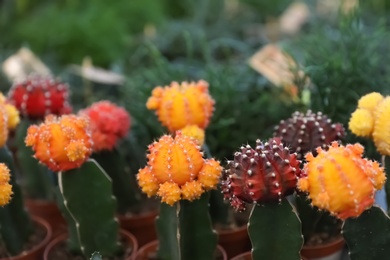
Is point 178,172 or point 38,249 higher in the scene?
point 178,172

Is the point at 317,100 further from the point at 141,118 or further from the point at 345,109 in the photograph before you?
the point at 141,118

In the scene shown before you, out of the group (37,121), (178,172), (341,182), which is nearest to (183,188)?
(178,172)

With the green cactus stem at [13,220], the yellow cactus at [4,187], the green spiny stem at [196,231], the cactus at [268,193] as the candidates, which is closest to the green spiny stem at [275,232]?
the cactus at [268,193]

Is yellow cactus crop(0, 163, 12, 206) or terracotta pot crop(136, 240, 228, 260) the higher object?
yellow cactus crop(0, 163, 12, 206)

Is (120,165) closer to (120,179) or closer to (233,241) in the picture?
(120,179)

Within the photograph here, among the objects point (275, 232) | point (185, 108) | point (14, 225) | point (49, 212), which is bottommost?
point (49, 212)

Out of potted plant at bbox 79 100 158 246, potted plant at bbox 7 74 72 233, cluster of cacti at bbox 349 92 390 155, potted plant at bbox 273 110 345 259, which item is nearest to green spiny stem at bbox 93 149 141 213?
potted plant at bbox 79 100 158 246

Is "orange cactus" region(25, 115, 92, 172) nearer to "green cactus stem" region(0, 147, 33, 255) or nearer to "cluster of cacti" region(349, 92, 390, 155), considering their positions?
"green cactus stem" region(0, 147, 33, 255)
